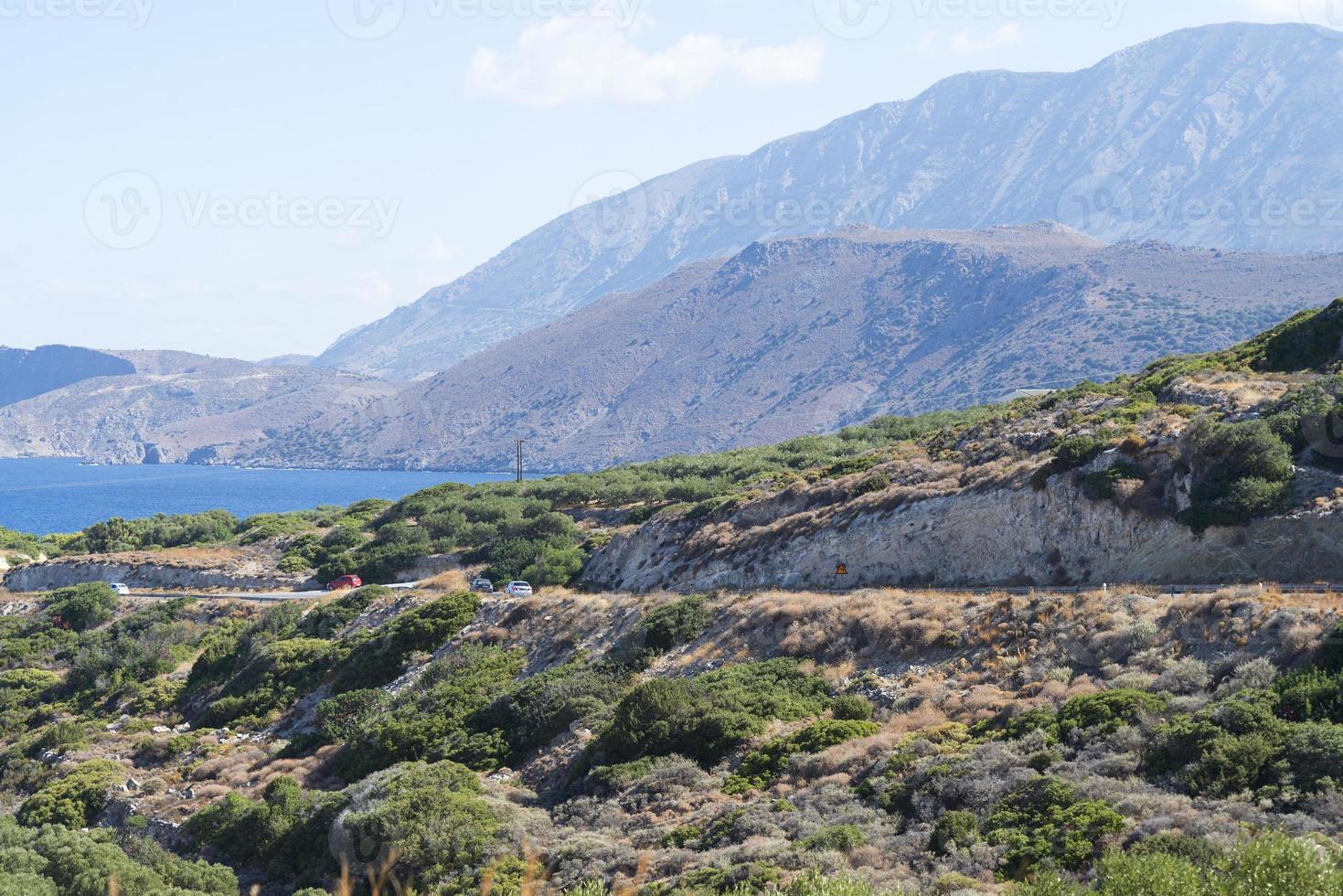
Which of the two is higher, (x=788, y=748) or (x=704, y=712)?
(x=704, y=712)

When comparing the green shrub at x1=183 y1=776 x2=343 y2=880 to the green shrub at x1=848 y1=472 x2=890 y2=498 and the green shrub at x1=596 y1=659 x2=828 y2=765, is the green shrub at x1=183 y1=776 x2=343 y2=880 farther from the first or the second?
the green shrub at x1=848 y1=472 x2=890 y2=498

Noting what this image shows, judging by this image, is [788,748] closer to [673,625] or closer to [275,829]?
[673,625]

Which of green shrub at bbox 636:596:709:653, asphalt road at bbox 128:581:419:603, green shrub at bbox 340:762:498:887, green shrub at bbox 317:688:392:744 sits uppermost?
green shrub at bbox 636:596:709:653

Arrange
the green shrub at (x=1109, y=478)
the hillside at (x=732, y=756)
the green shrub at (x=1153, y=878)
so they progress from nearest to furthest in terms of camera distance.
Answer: the green shrub at (x=1153, y=878) → the hillside at (x=732, y=756) → the green shrub at (x=1109, y=478)

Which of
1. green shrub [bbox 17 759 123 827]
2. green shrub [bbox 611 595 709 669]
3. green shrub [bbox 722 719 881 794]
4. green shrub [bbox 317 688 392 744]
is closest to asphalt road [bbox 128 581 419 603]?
green shrub [bbox 317 688 392 744]

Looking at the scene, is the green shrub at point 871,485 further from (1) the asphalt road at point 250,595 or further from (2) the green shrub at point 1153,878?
(2) the green shrub at point 1153,878

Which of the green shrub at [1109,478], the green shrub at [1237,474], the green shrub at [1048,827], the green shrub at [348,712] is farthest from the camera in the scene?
the green shrub at [348,712]

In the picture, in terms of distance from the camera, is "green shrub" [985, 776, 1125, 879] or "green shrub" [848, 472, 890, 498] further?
"green shrub" [848, 472, 890, 498]

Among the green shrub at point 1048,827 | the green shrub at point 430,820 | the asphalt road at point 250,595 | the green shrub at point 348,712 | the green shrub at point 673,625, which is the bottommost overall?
the green shrub at point 348,712

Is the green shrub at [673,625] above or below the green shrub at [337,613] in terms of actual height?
above

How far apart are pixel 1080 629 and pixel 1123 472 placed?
9669 mm

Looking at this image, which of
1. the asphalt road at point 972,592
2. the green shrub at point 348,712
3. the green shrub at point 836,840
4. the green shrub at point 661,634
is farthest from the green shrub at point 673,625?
the green shrub at point 836,840

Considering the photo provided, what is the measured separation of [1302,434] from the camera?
29797 mm
